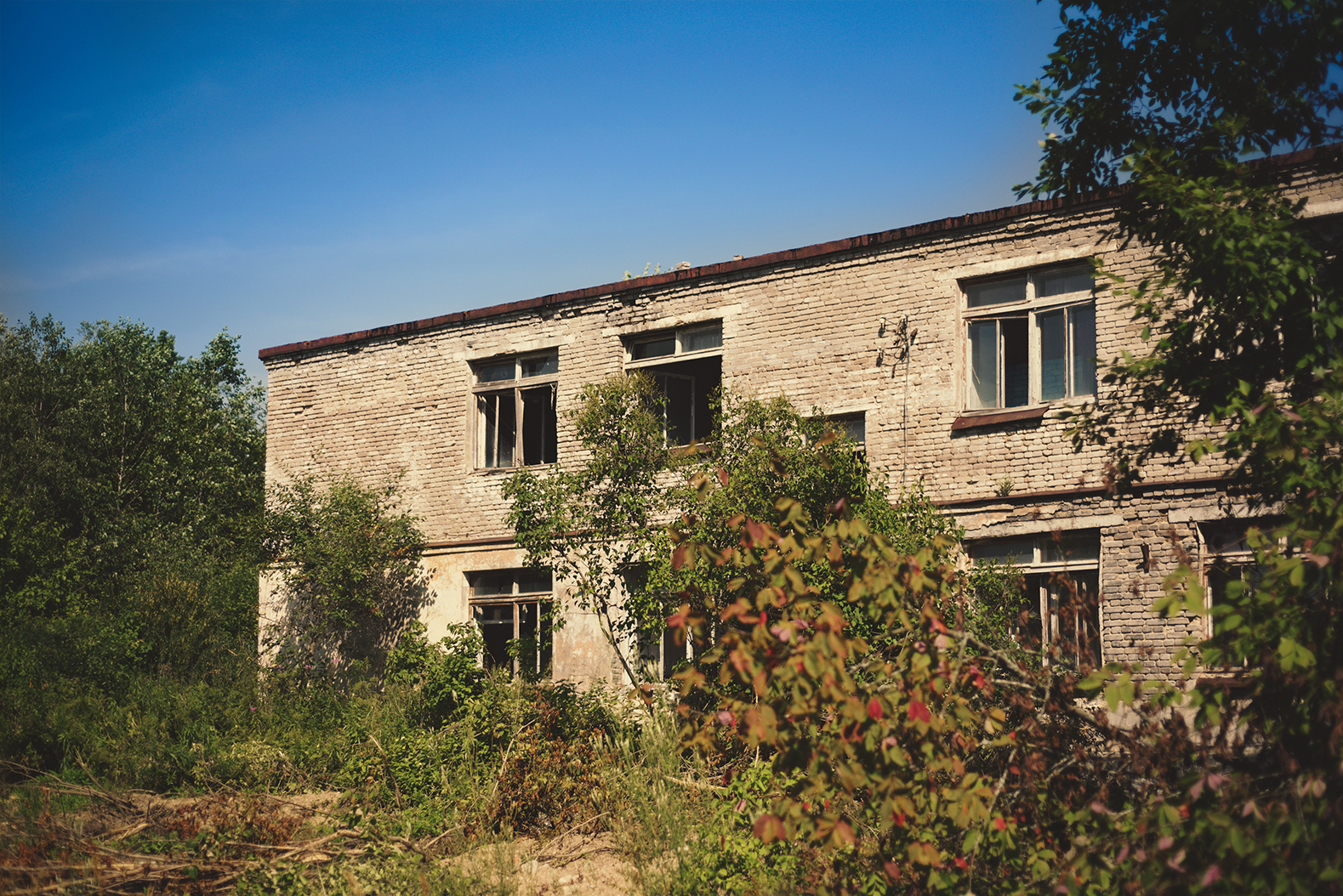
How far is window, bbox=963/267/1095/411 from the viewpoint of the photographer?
38.5ft

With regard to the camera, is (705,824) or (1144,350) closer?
(705,824)

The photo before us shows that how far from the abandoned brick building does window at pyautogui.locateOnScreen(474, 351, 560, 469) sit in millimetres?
29

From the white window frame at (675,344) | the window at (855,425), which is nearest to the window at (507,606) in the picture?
the white window frame at (675,344)

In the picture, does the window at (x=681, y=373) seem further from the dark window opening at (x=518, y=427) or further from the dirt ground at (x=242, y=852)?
the dirt ground at (x=242, y=852)

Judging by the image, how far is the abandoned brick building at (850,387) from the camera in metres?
11.0

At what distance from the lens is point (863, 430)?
12.9 metres

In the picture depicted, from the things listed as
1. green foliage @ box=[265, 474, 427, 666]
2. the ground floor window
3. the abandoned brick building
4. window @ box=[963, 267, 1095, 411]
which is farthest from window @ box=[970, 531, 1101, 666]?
green foliage @ box=[265, 474, 427, 666]

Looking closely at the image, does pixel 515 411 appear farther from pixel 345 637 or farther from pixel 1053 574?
pixel 1053 574

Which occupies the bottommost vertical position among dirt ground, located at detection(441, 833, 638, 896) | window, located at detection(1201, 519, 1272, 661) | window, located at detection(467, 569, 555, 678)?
dirt ground, located at detection(441, 833, 638, 896)

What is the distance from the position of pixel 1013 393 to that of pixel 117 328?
95.4ft

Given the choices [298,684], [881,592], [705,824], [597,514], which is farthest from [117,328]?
[881,592]

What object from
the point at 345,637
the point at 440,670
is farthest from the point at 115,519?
the point at 440,670

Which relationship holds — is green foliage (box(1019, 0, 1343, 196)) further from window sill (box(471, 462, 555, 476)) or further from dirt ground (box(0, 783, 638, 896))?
window sill (box(471, 462, 555, 476))

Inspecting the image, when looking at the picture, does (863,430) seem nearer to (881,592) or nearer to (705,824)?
(705,824)
